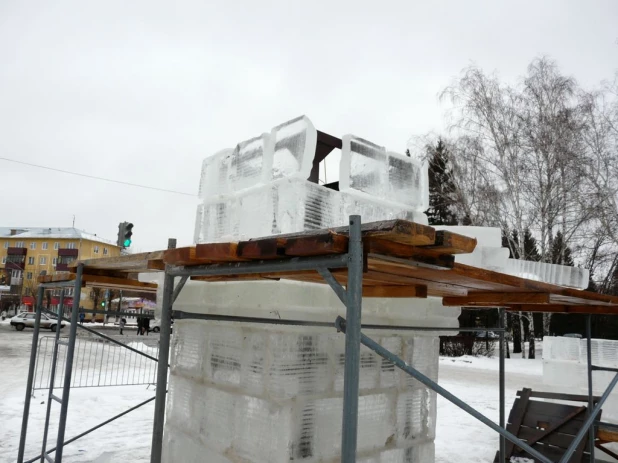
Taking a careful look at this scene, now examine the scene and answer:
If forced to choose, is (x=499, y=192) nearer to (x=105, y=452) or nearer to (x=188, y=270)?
(x=105, y=452)

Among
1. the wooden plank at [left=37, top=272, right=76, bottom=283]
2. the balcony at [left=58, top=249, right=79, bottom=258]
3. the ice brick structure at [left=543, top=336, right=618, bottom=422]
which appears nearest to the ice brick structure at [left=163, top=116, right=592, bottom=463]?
the wooden plank at [left=37, top=272, right=76, bottom=283]

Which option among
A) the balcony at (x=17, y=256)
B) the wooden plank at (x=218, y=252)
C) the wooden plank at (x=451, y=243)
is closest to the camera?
the wooden plank at (x=451, y=243)

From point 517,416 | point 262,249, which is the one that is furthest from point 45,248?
point 262,249

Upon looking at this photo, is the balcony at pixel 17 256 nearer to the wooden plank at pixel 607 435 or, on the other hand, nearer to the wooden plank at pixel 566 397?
the wooden plank at pixel 566 397

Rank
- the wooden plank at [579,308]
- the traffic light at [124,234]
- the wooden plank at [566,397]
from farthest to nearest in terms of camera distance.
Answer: the traffic light at [124,234], the wooden plank at [566,397], the wooden plank at [579,308]

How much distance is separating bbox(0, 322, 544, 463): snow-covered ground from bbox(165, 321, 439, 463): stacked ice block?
2.56m

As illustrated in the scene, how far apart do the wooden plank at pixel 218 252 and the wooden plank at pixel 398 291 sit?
89 centimetres

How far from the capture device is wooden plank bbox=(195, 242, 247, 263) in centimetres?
206

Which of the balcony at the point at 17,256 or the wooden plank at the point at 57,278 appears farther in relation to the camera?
the balcony at the point at 17,256

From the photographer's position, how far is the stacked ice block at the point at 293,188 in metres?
2.78

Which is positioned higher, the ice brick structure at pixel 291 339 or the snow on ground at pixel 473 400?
the ice brick structure at pixel 291 339

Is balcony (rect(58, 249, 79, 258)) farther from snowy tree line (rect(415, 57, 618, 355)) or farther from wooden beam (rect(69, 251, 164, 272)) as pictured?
wooden beam (rect(69, 251, 164, 272))

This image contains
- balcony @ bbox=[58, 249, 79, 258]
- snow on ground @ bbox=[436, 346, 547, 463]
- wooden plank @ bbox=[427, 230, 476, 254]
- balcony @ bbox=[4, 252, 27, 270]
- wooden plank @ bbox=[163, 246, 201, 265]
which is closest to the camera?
wooden plank @ bbox=[427, 230, 476, 254]

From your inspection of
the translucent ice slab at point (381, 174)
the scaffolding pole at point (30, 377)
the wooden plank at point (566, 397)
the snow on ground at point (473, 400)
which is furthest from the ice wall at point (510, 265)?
the scaffolding pole at point (30, 377)
